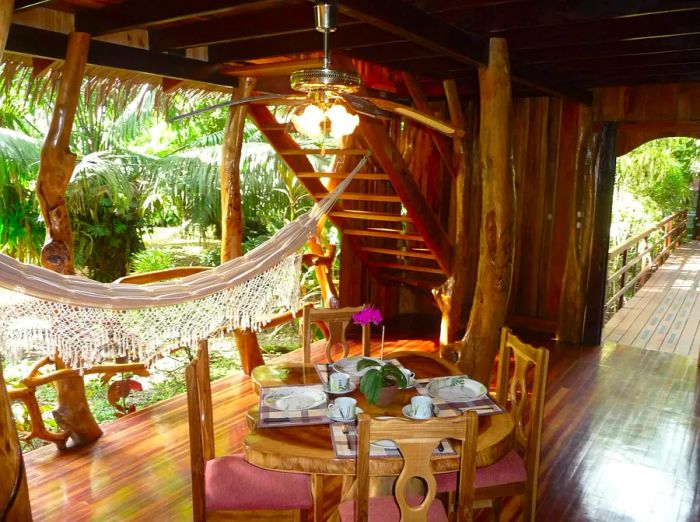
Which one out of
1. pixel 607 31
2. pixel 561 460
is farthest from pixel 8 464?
pixel 607 31

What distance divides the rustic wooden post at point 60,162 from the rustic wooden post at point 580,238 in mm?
3253

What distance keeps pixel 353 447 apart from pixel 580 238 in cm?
333

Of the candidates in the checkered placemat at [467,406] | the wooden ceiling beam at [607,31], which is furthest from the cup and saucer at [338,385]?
the wooden ceiling beam at [607,31]

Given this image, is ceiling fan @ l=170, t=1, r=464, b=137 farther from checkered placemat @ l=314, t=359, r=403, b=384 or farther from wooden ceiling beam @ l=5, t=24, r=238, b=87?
wooden ceiling beam @ l=5, t=24, r=238, b=87

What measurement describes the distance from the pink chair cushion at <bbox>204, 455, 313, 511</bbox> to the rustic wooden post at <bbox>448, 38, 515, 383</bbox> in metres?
1.39

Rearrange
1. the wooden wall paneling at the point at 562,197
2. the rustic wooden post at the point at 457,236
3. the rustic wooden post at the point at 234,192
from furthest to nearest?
the wooden wall paneling at the point at 562,197, the rustic wooden post at the point at 457,236, the rustic wooden post at the point at 234,192

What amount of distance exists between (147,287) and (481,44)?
1764 mm

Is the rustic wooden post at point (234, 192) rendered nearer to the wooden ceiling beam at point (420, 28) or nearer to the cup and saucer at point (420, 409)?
the wooden ceiling beam at point (420, 28)

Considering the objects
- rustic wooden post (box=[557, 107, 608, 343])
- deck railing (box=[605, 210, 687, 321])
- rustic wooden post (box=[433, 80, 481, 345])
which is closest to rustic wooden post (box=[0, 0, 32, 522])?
rustic wooden post (box=[433, 80, 481, 345])

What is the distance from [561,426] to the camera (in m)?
2.93

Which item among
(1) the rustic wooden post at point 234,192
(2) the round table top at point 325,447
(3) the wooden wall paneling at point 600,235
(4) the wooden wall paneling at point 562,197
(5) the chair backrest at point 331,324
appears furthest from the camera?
(4) the wooden wall paneling at point 562,197

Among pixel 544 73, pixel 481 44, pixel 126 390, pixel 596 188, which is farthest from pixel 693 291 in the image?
pixel 126 390

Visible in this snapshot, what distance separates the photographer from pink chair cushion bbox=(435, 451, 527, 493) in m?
1.76

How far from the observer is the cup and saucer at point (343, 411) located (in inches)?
66.2
